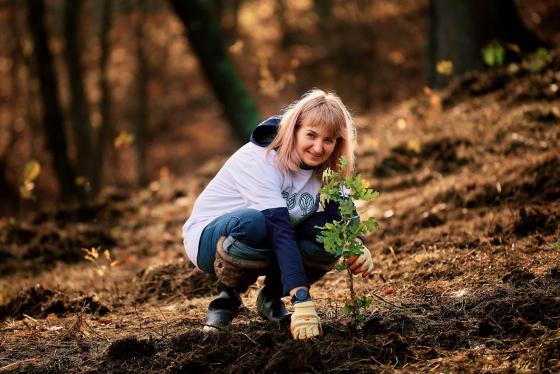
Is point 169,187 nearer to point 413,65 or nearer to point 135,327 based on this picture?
point 135,327

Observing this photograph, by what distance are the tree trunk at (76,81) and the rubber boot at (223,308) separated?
28.6 ft

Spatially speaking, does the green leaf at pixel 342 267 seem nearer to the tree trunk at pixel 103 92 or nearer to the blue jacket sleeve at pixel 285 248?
the blue jacket sleeve at pixel 285 248

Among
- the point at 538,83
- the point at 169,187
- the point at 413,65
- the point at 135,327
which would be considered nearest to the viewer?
the point at 135,327

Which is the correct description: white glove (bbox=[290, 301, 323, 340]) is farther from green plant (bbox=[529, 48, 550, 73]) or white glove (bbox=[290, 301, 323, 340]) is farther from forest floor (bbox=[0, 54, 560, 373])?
green plant (bbox=[529, 48, 550, 73])

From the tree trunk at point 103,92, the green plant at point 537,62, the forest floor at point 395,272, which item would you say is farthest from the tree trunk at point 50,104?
the green plant at point 537,62

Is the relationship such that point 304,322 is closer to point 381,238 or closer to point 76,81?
point 381,238

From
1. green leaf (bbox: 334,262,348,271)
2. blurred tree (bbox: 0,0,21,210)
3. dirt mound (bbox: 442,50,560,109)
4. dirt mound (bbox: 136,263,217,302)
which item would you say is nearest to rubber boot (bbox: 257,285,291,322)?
green leaf (bbox: 334,262,348,271)

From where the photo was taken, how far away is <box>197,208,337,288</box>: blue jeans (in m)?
3.38

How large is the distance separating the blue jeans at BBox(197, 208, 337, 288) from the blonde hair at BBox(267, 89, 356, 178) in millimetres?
321

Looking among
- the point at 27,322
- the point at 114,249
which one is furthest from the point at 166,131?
the point at 27,322

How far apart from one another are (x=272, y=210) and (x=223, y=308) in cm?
68

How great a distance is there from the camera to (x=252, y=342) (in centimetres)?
315

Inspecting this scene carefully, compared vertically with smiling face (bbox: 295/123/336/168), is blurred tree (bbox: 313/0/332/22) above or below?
above

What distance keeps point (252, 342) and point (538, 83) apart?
5.31 metres
